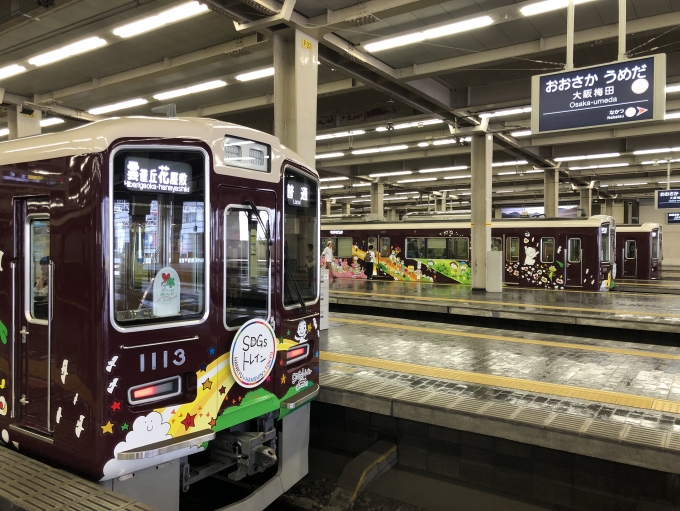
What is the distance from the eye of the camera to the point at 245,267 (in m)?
4.13

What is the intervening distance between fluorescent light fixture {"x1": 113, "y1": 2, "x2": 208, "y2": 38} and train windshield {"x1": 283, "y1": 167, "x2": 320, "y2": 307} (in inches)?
225

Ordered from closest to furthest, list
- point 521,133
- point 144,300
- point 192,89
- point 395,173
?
point 144,300, point 192,89, point 521,133, point 395,173

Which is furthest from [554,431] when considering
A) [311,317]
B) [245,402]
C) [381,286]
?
[381,286]

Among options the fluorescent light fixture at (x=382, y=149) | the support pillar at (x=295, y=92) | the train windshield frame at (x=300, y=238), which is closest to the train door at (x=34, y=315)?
the train windshield frame at (x=300, y=238)

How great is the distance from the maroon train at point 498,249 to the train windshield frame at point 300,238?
14.5m

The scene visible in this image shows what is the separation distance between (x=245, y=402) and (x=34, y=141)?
247 cm

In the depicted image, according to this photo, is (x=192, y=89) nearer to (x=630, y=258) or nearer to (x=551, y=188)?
(x=551, y=188)

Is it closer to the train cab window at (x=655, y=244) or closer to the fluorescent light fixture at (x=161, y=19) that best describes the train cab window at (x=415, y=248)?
the train cab window at (x=655, y=244)

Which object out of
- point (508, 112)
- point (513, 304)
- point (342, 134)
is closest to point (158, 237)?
point (513, 304)

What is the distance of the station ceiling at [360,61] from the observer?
933 centimetres

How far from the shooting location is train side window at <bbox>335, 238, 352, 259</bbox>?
2280 centimetres

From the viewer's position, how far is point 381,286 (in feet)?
62.8

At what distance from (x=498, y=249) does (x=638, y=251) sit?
7.85m

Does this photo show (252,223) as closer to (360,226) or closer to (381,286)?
(381,286)
